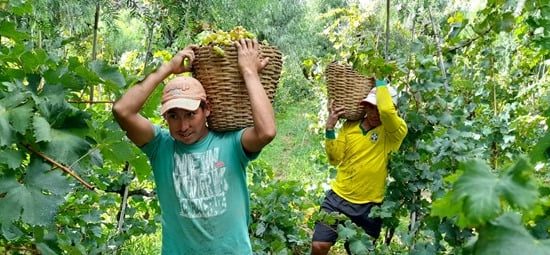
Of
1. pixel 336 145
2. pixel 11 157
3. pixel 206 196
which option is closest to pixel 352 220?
pixel 336 145

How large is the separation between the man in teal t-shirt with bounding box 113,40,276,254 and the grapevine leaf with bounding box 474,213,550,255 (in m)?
1.53

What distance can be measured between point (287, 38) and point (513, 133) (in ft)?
35.2

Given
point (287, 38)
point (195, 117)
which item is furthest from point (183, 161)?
point (287, 38)

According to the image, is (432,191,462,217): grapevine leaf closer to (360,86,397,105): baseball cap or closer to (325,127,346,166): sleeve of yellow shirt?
(360,86,397,105): baseball cap

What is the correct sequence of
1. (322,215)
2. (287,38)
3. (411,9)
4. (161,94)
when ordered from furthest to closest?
1. (287,38)
2. (411,9)
3. (322,215)
4. (161,94)

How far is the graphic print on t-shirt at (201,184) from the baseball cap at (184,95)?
0.65 feet

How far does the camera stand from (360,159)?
12.5 ft

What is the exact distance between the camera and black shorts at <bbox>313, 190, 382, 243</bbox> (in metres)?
3.84

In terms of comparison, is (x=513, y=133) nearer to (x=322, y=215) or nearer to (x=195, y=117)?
(x=322, y=215)

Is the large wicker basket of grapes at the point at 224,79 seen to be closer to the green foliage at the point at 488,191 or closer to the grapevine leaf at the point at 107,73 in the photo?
the grapevine leaf at the point at 107,73

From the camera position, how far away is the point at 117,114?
2.23m

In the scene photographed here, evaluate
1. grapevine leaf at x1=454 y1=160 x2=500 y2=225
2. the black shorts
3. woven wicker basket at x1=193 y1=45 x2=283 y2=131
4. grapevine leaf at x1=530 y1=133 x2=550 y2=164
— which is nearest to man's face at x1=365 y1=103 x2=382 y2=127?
the black shorts

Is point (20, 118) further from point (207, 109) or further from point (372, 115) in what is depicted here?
point (372, 115)

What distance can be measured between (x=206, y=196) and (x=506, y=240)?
170 cm
